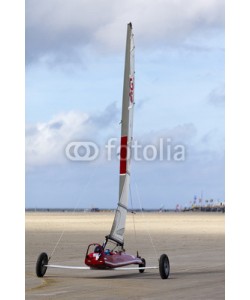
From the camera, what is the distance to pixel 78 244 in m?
34.0

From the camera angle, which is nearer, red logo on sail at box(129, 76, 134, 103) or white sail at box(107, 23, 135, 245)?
white sail at box(107, 23, 135, 245)

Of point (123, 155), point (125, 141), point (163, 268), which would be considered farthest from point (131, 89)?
point (163, 268)

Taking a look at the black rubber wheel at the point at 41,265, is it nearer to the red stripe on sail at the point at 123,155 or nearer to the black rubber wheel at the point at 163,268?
the black rubber wheel at the point at 163,268

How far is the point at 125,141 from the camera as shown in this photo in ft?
70.5

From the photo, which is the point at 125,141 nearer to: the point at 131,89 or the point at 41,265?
the point at 131,89

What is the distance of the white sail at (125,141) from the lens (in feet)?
69.2

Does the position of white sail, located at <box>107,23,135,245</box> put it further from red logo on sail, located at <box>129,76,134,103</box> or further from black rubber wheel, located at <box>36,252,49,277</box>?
black rubber wheel, located at <box>36,252,49,277</box>

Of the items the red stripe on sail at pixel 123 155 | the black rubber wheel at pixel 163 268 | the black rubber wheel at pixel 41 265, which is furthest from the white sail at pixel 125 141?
the black rubber wheel at pixel 163 268

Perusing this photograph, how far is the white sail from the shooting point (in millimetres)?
21094

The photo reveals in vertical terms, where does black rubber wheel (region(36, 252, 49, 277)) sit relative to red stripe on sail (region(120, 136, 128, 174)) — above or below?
below

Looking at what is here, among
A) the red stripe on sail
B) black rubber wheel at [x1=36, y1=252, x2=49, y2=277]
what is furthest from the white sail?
black rubber wheel at [x1=36, y1=252, x2=49, y2=277]
